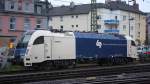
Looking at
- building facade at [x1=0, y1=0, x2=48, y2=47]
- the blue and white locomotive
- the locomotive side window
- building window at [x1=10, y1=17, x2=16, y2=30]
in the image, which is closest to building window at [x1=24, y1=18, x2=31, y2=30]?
building facade at [x1=0, y1=0, x2=48, y2=47]

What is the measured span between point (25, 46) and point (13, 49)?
152 centimetres

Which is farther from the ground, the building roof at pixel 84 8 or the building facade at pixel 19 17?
the building roof at pixel 84 8

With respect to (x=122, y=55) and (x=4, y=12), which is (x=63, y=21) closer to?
(x=4, y=12)

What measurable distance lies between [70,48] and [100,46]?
387 centimetres

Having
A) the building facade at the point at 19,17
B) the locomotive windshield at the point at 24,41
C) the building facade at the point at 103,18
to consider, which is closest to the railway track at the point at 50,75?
the locomotive windshield at the point at 24,41

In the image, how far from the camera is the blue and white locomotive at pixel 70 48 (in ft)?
96.2

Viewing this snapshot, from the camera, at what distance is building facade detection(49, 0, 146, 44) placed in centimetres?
8631

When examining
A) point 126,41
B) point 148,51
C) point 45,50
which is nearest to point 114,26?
point 148,51

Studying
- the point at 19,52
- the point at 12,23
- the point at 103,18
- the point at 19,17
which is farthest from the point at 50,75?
the point at 103,18

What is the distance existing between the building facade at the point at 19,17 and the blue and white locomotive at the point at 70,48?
16.2 meters

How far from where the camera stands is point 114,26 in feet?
296

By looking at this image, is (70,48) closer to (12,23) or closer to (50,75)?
(50,75)

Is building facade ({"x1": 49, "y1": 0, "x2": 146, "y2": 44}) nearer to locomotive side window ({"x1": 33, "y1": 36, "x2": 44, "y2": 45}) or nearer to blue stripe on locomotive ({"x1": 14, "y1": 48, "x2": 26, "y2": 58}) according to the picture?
locomotive side window ({"x1": 33, "y1": 36, "x2": 44, "y2": 45})

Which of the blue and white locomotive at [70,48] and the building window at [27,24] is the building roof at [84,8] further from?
the blue and white locomotive at [70,48]
